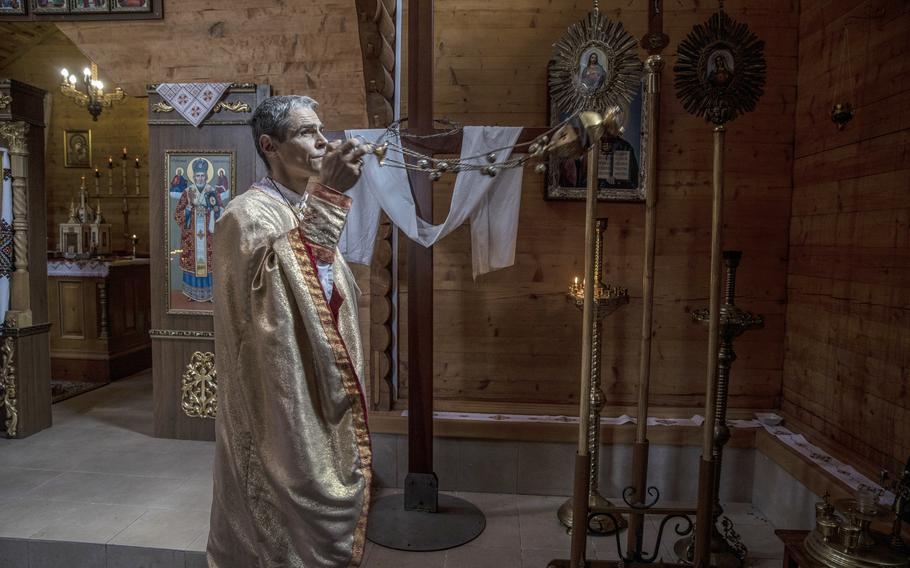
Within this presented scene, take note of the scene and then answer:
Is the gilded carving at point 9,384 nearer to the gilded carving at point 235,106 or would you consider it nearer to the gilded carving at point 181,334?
the gilded carving at point 181,334

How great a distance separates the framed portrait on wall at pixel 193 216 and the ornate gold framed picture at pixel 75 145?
14.4 ft

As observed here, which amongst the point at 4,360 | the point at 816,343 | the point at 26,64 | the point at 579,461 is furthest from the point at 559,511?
the point at 26,64

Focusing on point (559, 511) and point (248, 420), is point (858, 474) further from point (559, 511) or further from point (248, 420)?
point (248, 420)

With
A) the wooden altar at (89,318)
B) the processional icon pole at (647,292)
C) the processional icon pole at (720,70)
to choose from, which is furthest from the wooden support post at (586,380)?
the wooden altar at (89,318)

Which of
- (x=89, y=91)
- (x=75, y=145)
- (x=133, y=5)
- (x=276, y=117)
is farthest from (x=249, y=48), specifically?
(x=75, y=145)

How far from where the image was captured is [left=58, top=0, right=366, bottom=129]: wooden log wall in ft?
12.4

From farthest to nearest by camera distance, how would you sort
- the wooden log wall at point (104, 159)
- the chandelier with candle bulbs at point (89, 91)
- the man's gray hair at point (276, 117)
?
the wooden log wall at point (104, 159), the chandelier with candle bulbs at point (89, 91), the man's gray hair at point (276, 117)

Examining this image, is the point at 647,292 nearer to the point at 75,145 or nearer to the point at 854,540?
the point at 854,540

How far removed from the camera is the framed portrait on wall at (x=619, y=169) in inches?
137

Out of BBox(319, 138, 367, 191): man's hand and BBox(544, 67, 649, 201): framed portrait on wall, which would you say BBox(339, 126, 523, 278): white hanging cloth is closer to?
BBox(544, 67, 649, 201): framed portrait on wall

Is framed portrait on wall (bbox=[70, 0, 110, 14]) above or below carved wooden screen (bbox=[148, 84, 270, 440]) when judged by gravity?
above

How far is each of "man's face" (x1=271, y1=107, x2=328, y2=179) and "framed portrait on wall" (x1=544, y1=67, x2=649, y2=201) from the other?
6.53ft

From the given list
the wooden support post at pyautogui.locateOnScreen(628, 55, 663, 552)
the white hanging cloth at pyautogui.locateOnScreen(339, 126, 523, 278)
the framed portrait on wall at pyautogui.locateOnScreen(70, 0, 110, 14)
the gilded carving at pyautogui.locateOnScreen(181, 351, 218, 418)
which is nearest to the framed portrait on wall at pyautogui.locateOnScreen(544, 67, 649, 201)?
the white hanging cloth at pyautogui.locateOnScreen(339, 126, 523, 278)

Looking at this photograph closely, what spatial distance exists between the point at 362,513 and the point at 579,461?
0.80 m
